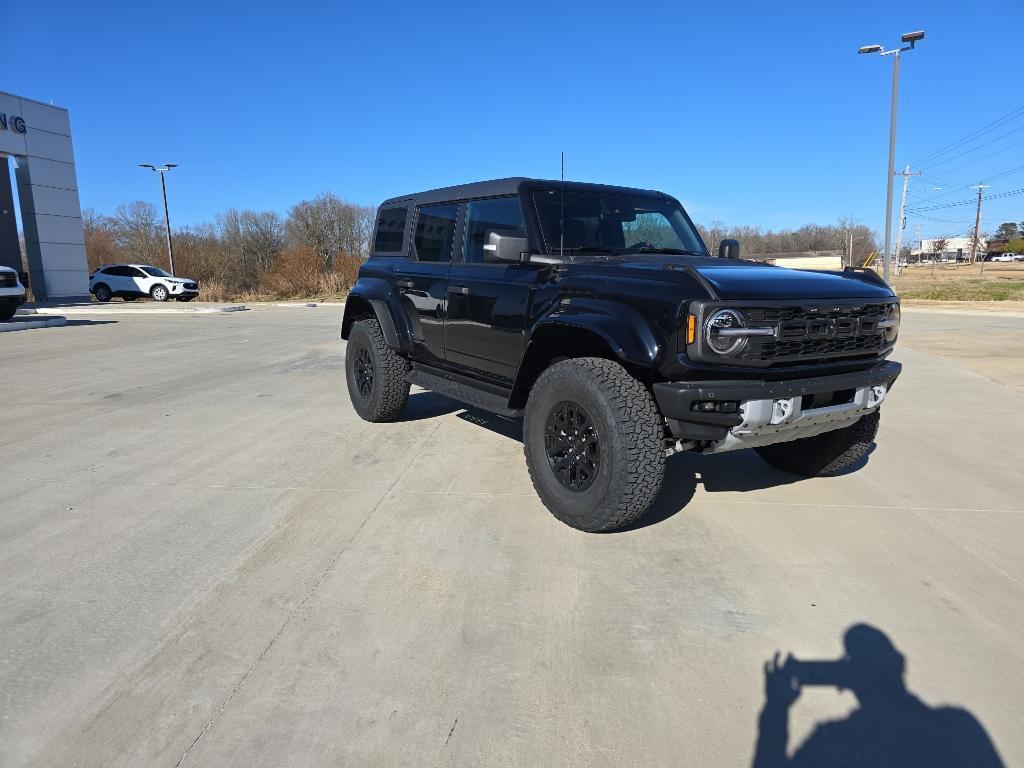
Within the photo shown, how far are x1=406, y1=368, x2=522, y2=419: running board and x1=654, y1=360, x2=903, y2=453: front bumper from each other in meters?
1.26

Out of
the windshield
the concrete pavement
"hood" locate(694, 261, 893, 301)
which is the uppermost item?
the windshield

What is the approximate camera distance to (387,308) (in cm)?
557

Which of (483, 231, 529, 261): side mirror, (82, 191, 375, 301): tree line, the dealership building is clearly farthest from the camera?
(82, 191, 375, 301): tree line

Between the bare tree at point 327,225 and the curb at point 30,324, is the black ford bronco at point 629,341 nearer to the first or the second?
the curb at point 30,324

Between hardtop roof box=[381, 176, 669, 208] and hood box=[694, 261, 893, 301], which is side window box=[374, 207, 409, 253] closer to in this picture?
hardtop roof box=[381, 176, 669, 208]

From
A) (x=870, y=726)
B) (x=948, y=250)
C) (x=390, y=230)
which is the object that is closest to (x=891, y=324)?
(x=870, y=726)

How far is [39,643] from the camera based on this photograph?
2494 millimetres

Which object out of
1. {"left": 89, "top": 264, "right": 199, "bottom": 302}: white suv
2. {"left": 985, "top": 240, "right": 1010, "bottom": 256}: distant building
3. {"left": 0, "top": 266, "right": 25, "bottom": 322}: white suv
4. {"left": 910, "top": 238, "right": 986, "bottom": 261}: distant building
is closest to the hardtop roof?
{"left": 0, "top": 266, "right": 25, "bottom": 322}: white suv

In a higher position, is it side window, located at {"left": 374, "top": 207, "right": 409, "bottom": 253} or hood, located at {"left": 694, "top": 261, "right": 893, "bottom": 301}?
side window, located at {"left": 374, "top": 207, "right": 409, "bottom": 253}

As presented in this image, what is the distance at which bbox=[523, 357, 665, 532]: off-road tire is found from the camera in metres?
3.19

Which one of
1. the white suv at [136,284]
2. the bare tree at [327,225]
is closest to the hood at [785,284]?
the white suv at [136,284]

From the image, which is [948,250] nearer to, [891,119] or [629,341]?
[891,119]

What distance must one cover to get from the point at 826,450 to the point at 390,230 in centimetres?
408

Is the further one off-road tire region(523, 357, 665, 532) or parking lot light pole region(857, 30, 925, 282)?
parking lot light pole region(857, 30, 925, 282)
